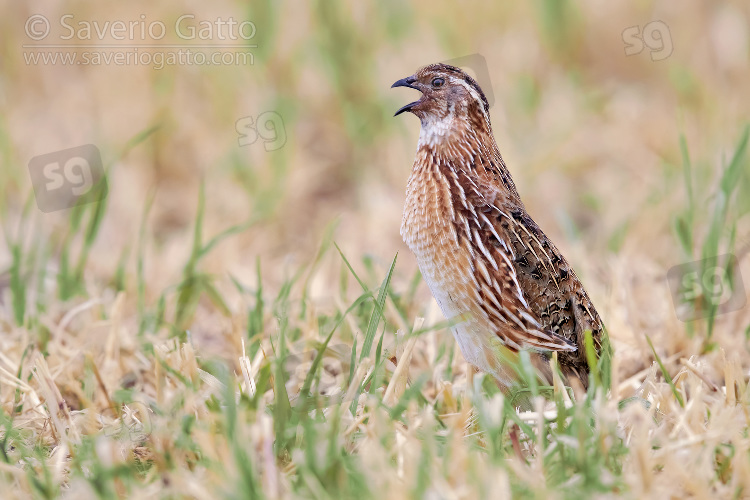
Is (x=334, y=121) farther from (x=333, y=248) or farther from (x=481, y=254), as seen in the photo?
(x=481, y=254)

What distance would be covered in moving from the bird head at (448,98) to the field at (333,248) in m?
0.71

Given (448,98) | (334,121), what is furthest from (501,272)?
(334,121)

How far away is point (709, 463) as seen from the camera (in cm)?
294

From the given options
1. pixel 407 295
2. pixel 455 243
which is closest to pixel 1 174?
pixel 407 295

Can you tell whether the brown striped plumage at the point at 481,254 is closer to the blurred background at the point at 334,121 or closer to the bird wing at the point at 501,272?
the bird wing at the point at 501,272

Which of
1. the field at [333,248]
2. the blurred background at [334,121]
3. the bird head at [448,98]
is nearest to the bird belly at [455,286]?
the field at [333,248]

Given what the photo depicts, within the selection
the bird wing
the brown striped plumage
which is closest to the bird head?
A: the brown striped plumage

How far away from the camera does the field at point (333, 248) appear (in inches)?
118

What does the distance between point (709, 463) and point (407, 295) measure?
195 centimetres

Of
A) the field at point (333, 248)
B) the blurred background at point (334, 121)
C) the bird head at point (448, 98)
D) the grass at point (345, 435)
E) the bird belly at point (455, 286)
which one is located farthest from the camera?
the blurred background at point (334, 121)

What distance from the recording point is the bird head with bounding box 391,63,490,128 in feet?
12.7

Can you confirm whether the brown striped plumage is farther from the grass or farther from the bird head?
the grass

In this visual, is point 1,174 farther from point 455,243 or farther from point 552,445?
point 552,445

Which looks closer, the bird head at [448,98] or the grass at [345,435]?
the grass at [345,435]
